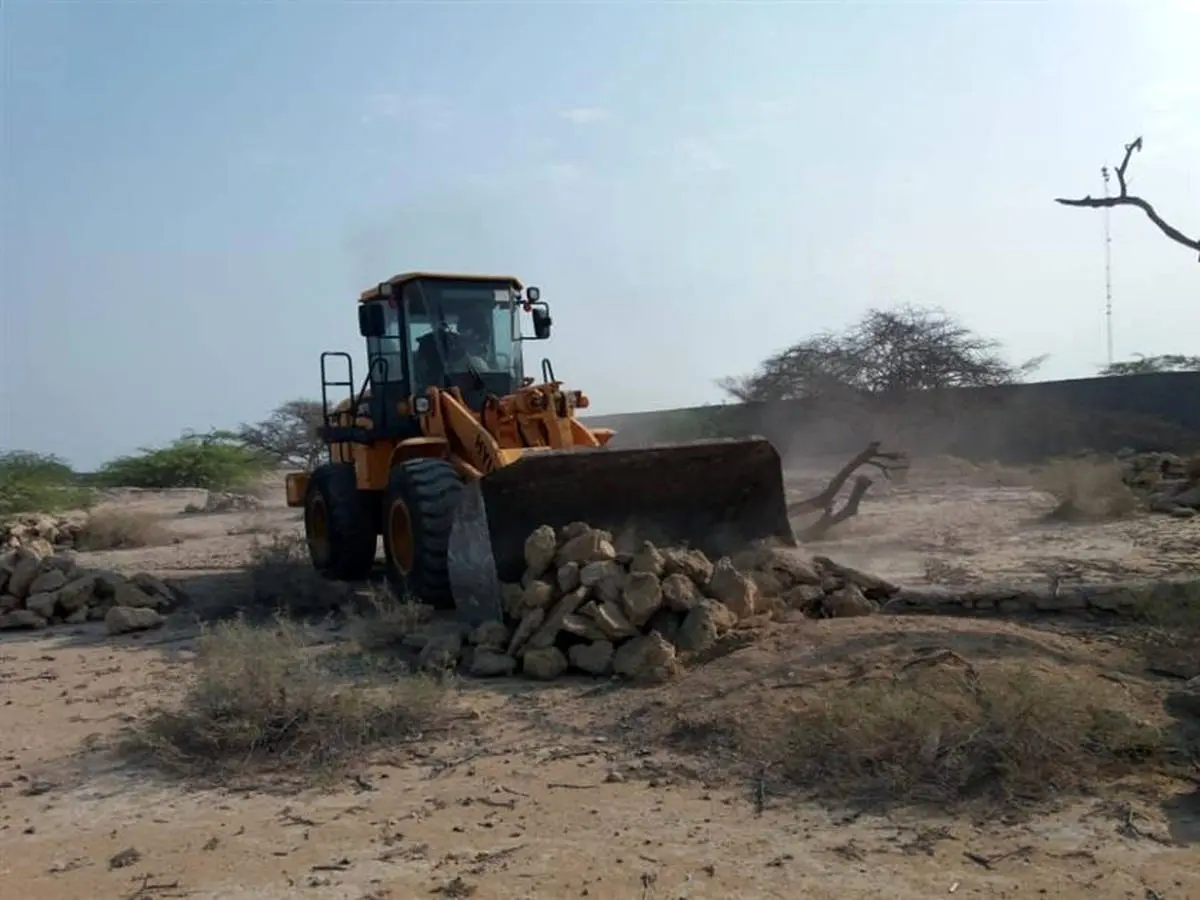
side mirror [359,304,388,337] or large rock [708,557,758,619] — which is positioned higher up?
side mirror [359,304,388,337]

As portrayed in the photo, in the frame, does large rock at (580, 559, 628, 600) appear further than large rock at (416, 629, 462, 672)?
Yes

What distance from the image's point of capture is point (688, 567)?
7402 millimetres

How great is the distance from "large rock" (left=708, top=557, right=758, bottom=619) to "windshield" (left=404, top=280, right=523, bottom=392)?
155 inches

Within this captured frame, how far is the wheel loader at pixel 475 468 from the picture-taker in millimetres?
8211

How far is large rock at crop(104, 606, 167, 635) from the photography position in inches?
369

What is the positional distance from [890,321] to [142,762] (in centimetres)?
2004

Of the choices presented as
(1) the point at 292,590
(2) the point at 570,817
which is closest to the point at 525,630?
(2) the point at 570,817

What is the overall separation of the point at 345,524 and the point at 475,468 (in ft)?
6.99

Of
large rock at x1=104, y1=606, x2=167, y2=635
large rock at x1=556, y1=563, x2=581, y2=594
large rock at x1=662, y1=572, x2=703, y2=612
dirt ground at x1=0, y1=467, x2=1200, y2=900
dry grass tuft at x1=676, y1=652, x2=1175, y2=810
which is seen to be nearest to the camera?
dirt ground at x1=0, y1=467, x2=1200, y2=900

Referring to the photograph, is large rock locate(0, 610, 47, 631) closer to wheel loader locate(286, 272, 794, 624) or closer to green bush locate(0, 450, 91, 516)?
wheel loader locate(286, 272, 794, 624)

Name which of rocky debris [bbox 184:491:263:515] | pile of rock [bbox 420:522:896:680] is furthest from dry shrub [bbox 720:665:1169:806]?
rocky debris [bbox 184:491:263:515]

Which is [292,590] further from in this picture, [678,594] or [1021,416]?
[1021,416]

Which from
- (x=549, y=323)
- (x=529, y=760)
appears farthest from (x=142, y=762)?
(x=549, y=323)

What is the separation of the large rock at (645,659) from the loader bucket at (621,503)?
3.98ft
